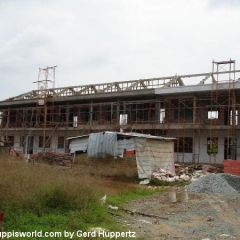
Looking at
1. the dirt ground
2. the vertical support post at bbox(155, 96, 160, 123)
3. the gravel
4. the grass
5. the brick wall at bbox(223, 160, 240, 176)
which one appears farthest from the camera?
the vertical support post at bbox(155, 96, 160, 123)

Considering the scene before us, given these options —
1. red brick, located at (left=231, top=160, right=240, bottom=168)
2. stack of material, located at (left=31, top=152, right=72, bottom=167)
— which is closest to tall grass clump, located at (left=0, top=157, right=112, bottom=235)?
red brick, located at (left=231, top=160, right=240, bottom=168)

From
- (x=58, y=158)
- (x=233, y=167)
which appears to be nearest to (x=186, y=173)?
(x=233, y=167)

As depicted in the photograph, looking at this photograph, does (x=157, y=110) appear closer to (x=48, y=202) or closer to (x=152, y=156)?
(x=152, y=156)

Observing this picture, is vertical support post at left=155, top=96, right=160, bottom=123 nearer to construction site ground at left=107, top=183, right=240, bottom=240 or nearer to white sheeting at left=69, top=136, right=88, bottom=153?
white sheeting at left=69, top=136, right=88, bottom=153

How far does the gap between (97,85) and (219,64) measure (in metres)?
11.2

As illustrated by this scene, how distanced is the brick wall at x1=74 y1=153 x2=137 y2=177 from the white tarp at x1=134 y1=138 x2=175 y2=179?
0.40 meters

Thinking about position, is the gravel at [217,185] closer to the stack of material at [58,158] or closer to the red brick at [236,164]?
the red brick at [236,164]

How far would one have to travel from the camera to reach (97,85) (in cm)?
3178

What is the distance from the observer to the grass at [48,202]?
7582mm

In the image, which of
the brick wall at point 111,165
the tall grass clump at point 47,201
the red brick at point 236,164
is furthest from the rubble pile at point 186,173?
the tall grass clump at point 47,201

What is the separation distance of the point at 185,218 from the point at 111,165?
1073 cm

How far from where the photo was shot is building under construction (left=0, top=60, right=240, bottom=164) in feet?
80.3

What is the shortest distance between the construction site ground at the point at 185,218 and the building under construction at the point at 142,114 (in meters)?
11.7

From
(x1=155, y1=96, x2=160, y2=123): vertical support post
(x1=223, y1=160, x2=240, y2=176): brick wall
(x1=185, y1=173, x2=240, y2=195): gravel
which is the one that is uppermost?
(x1=155, y1=96, x2=160, y2=123): vertical support post
